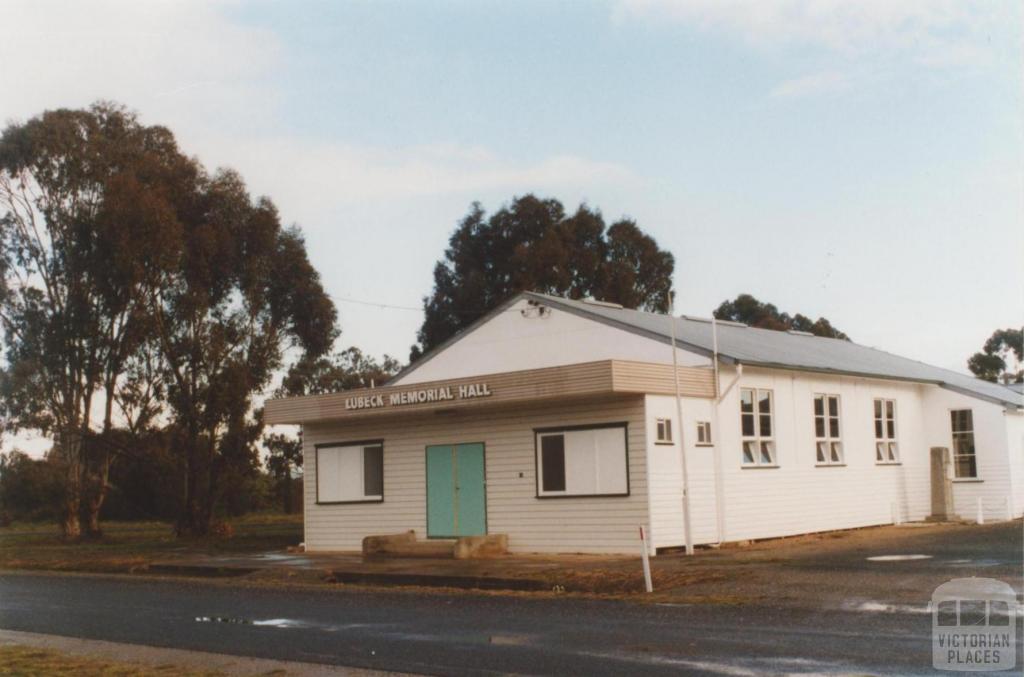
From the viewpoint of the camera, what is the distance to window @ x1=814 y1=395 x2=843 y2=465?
2811cm

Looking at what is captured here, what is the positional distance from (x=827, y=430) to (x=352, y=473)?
11.7 metres

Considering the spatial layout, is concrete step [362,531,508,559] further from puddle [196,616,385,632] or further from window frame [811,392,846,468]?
puddle [196,616,385,632]

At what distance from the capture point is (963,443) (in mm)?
32250

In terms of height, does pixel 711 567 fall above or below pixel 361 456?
below

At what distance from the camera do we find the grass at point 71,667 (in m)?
10.4

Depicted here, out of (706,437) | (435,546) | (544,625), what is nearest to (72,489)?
(435,546)

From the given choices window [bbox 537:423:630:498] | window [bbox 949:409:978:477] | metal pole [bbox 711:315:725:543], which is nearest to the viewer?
window [bbox 537:423:630:498]

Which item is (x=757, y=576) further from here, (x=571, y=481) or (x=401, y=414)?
(x=401, y=414)

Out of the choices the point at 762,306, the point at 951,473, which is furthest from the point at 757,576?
the point at 762,306

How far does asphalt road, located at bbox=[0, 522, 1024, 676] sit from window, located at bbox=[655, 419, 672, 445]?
164 inches

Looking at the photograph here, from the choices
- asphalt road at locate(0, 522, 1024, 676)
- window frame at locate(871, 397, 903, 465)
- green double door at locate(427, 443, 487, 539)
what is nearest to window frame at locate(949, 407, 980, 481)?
window frame at locate(871, 397, 903, 465)

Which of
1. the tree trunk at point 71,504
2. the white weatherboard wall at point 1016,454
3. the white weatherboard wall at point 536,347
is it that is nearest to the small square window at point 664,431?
the white weatherboard wall at point 536,347

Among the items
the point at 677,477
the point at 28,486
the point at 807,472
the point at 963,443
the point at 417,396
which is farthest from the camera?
the point at 28,486

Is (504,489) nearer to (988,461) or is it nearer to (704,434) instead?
(704,434)
